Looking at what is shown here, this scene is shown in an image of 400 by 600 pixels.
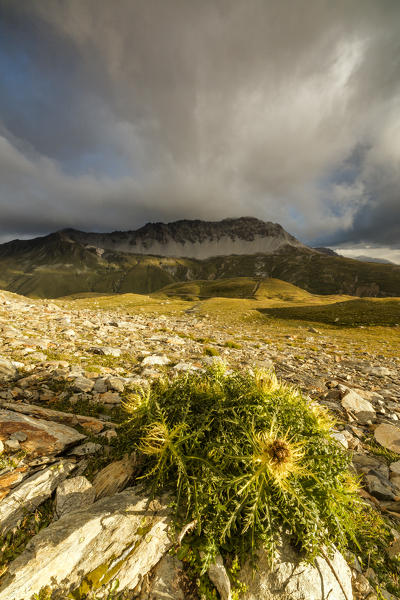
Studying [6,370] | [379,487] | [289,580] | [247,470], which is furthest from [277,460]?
[6,370]

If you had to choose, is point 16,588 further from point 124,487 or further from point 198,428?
point 198,428

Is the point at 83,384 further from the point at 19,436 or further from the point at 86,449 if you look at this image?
the point at 86,449

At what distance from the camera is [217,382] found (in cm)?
419

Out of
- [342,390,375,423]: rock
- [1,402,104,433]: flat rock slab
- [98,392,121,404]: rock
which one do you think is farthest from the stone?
[342,390,375,423]: rock

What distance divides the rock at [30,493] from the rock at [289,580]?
3.13 m

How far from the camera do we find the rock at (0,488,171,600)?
255cm

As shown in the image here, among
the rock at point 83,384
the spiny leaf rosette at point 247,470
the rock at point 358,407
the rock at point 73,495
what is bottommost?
the rock at point 358,407

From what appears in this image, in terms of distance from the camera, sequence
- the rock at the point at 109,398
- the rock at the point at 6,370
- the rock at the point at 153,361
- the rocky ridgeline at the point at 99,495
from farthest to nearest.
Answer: the rock at the point at 153,361, the rock at the point at 6,370, the rock at the point at 109,398, the rocky ridgeline at the point at 99,495

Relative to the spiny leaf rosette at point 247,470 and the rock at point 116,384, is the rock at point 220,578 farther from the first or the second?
the rock at point 116,384

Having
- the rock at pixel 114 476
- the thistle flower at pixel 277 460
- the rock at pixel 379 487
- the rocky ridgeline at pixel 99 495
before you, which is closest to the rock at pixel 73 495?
the rocky ridgeline at pixel 99 495

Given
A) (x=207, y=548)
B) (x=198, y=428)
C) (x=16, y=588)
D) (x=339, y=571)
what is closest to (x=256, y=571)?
(x=207, y=548)

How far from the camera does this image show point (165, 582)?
8.82 ft

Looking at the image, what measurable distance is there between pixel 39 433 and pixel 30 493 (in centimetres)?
151

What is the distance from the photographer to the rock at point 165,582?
2.58 metres
